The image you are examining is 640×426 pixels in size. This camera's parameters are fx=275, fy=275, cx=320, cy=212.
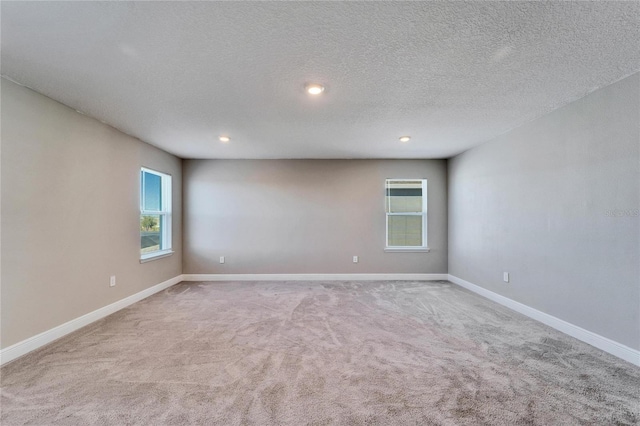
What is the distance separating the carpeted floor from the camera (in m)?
1.64

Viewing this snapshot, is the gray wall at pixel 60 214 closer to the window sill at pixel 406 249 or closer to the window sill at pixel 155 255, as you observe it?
the window sill at pixel 155 255

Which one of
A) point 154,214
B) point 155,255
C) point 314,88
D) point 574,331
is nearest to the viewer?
point 314,88

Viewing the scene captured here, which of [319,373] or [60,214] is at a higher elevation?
[60,214]

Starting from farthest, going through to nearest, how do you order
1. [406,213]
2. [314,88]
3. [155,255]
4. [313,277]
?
1. [406,213]
2. [313,277]
3. [155,255]
4. [314,88]

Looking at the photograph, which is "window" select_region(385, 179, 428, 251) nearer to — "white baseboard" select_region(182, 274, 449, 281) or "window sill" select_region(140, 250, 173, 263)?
"white baseboard" select_region(182, 274, 449, 281)

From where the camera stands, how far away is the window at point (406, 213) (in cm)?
528

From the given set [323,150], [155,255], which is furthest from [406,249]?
[155,255]

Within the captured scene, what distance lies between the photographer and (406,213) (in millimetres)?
5273

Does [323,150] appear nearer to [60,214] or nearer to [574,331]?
[60,214]

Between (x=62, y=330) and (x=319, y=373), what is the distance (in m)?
2.59

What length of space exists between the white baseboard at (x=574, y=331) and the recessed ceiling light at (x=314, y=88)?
3.28 meters

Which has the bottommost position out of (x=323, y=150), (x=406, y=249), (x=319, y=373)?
(x=319, y=373)

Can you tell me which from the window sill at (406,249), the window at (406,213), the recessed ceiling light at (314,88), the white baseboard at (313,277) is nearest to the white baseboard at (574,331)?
the white baseboard at (313,277)

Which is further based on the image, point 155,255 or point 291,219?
point 291,219
